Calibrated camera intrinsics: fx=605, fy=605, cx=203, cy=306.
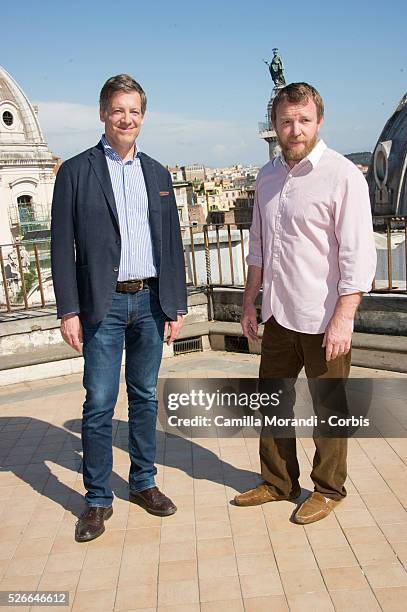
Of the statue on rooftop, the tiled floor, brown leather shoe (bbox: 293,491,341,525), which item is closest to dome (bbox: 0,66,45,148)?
the statue on rooftop

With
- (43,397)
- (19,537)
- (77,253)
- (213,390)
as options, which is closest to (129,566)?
(19,537)

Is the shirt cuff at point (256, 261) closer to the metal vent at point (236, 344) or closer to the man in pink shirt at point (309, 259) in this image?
the man in pink shirt at point (309, 259)

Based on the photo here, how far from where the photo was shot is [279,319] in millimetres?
3104

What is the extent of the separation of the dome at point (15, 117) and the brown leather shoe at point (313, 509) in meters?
48.1

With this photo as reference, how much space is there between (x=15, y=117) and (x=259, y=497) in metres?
48.7

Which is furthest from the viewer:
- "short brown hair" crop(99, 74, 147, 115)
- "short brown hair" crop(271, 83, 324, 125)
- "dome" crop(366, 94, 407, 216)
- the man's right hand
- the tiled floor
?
"dome" crop(366, 94, 407, 216)

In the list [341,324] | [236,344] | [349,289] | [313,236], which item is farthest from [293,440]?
[236,344]

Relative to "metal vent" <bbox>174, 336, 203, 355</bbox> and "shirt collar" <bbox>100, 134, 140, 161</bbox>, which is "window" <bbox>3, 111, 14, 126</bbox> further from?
"shirt collar" <bbox>100, 134, 140, 161</bbox>

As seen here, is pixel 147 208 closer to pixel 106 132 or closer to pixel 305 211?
pixel 106 132

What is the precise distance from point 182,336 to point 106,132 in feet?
11.7

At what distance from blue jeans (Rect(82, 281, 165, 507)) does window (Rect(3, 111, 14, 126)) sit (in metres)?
47.9

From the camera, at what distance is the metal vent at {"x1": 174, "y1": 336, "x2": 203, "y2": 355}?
256 inches

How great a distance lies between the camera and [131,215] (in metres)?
3.10

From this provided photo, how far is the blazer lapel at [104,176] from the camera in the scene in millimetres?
3004
